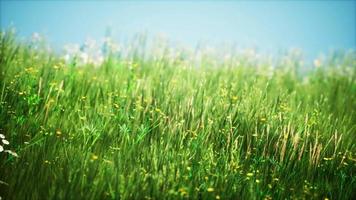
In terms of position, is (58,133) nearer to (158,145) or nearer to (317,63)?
(158,145)

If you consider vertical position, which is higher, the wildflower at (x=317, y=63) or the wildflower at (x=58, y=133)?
the wildflower at (x=317, y=63)

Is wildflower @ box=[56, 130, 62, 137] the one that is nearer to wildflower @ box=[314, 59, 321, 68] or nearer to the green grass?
the green grass

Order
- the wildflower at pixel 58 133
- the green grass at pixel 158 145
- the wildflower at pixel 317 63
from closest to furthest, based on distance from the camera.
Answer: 1. the green grass at pixel 158 145
2. the wildflower at pixel 58 133
3. the wildflower at pixel 317 63

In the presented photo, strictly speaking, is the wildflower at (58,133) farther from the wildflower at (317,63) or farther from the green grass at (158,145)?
the wildflower at (317,63)

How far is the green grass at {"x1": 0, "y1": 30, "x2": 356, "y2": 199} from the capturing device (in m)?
2.40

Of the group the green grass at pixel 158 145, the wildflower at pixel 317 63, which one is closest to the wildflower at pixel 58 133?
the green grass at pixel 158 145

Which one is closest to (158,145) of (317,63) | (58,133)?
(58,133)

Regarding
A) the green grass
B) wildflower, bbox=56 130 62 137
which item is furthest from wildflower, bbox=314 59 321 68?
wildflower, bbox=56 130 62 137

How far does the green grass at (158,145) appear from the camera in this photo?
2.40 m

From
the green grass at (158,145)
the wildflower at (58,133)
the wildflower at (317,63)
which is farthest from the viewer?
the wildflower at (317,63)

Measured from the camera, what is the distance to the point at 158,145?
117 inches

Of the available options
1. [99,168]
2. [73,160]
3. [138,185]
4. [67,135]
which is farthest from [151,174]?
[67,135]

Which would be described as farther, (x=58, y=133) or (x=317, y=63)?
(x=317, y=63)

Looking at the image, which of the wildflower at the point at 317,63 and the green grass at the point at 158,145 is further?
the wildflower at the point at 317,63
